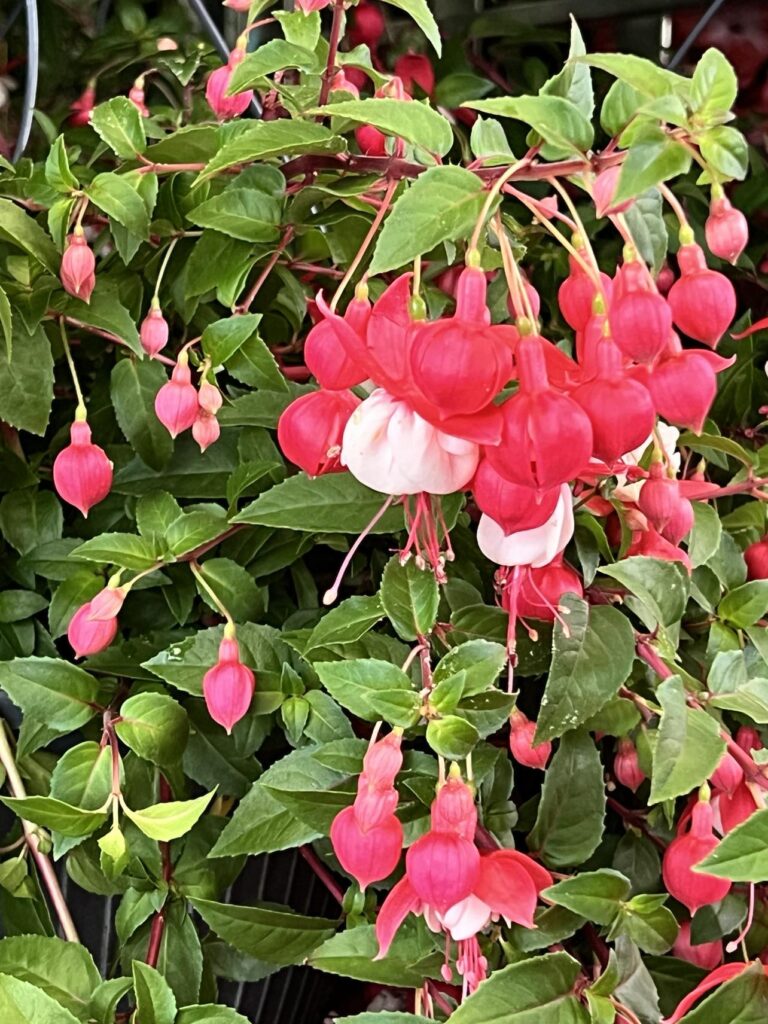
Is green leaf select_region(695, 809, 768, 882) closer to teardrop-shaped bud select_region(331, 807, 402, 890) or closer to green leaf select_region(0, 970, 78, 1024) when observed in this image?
teardrop-shaped bud select_region(331, 807, 402, 890)

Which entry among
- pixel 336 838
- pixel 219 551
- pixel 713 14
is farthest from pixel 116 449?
pixel 713 14

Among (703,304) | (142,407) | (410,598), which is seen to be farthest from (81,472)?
(703,304)

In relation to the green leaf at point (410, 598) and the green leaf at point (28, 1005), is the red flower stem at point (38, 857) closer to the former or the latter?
the green leaf at point (28, 1005)

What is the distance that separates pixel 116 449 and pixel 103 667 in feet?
0.38

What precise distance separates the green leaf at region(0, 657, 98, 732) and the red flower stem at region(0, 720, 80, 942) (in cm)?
4

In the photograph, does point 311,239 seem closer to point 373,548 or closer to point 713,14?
point 373,548

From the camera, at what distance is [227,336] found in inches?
16.9

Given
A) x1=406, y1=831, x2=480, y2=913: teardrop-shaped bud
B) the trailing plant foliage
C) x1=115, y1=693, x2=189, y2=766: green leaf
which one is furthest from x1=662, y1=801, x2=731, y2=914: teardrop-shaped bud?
x1=115, y1=693, x2=189, y2=766: green leaf

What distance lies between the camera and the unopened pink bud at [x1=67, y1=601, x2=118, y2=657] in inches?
16.1

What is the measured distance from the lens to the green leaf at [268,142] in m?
0.34

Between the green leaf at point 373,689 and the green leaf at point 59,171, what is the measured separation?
0.80ft

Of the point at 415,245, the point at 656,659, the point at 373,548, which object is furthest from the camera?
the point at 373,548

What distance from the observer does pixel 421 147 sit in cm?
30

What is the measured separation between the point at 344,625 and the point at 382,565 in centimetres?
8
